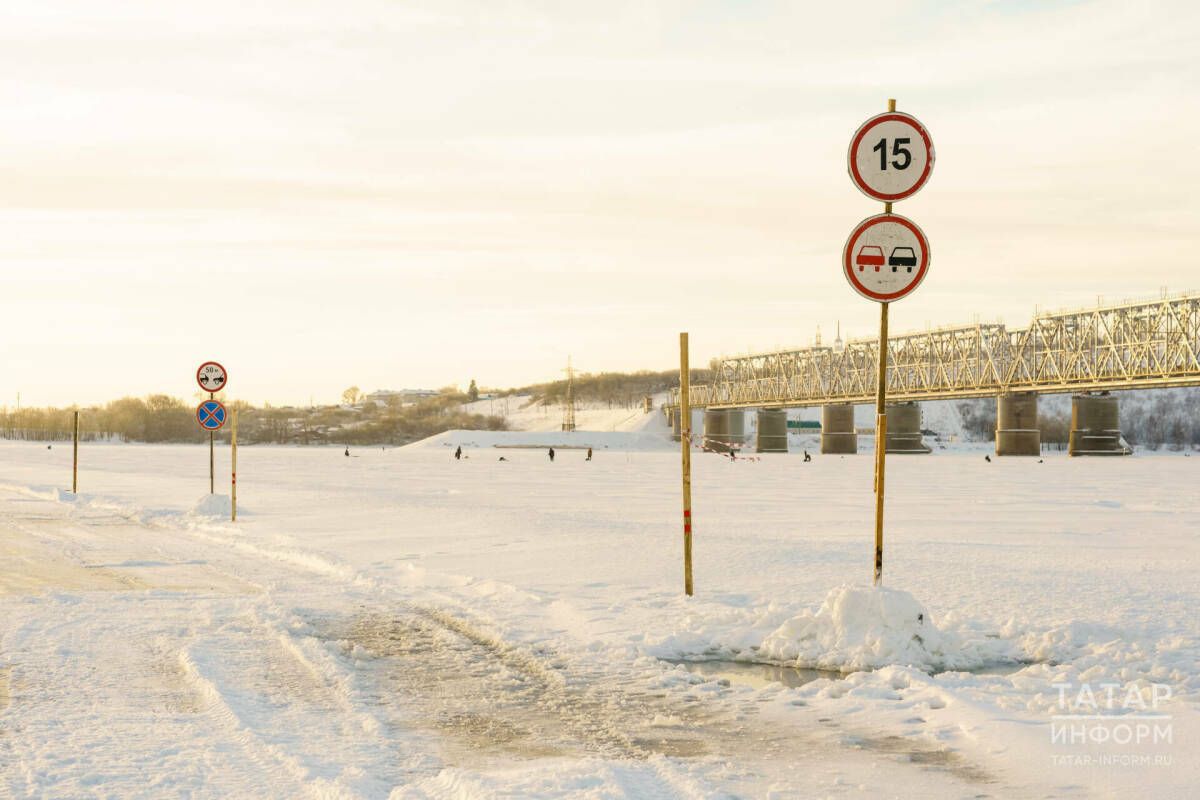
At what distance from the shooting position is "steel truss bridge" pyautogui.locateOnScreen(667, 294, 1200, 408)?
99.2 m

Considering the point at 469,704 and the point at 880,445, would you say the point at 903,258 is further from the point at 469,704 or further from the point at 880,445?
the point at 469,704

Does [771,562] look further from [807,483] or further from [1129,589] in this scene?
[807,483]

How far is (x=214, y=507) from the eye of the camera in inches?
957

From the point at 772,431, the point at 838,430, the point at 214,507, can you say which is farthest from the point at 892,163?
the point at 772,431

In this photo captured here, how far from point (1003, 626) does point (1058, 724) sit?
3049 mm

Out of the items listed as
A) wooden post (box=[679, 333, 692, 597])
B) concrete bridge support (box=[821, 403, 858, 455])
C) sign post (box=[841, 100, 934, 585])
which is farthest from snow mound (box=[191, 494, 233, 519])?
concrete bridge support (box=[821, 403, 858, 455])

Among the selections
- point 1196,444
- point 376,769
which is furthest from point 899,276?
point 1196,444

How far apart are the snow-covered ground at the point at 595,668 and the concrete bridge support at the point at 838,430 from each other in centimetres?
9486

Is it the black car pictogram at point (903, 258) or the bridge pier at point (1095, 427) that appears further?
the bridge pier at point (1095, 427)

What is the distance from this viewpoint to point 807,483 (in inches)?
1619

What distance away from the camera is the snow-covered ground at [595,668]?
19.0ft

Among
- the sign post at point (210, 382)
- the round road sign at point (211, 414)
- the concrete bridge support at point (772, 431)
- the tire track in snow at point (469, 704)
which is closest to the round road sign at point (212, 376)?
the sign post at point (210, 382)

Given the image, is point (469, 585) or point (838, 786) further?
point (469, 585)

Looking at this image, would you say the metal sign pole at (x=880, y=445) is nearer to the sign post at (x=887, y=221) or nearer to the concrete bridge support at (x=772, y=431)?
the sign post at (x=887, y=221)
